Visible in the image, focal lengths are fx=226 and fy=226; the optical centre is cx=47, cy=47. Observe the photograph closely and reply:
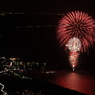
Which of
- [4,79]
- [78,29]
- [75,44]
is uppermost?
[78,29]

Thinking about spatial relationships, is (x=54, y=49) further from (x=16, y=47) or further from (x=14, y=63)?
(x=14, y=63)

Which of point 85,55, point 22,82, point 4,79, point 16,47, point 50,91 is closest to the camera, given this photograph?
point 50,91

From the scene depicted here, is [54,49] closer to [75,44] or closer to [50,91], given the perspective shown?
[75,44]

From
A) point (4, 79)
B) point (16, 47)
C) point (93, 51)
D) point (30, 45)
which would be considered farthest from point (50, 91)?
point (30, 45)

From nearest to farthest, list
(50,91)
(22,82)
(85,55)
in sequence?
1. (50,91)
2. (22,82)
3. (85,55)

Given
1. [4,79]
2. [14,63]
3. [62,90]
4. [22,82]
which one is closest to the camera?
[62,90]

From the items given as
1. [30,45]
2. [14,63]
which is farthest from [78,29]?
[30,45]

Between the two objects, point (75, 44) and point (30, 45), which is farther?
point (30, 45)

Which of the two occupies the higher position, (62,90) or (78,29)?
(78,29)

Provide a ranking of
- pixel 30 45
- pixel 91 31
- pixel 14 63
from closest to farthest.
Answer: pixel 91 31, pixel 14 63, pixel 30 45
